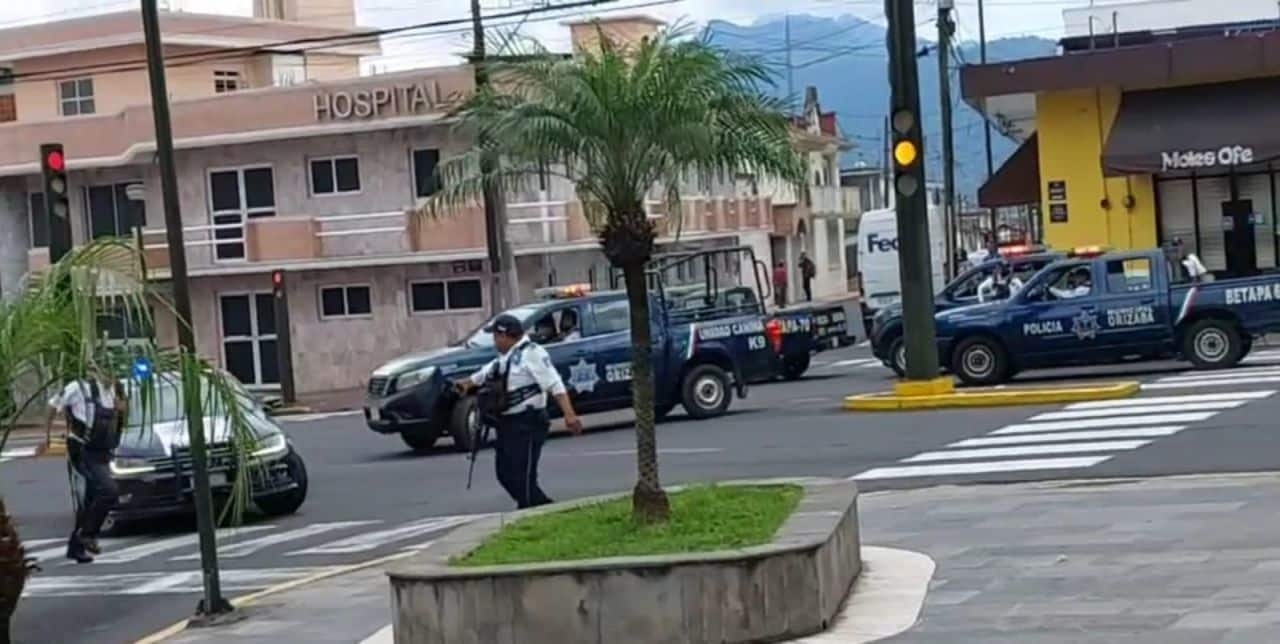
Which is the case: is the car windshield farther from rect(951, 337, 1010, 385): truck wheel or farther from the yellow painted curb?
rect(951, 337, 1010, 385): truck wheel

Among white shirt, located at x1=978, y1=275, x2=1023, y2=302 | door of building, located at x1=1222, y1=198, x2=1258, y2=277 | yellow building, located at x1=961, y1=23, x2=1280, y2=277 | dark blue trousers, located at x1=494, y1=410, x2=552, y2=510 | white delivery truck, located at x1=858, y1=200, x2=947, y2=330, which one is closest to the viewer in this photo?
dark blue trousers, located at x1=494, y1=410, x2=552, y2=510

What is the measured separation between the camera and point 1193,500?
14.3m

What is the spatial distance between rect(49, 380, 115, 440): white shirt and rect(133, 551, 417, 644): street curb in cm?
156

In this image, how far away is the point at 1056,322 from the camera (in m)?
27.0

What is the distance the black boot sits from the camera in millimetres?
17609

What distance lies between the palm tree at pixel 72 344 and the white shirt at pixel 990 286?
1797cm

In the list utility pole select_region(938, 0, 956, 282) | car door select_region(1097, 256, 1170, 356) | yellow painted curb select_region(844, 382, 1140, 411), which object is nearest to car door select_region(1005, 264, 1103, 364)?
car door select_region(1097, 256, 1170, 356)

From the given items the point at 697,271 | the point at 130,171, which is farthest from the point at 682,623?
the point at 130,171

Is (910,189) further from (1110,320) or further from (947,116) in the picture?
(947,116)

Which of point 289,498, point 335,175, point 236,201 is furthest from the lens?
point 236,201

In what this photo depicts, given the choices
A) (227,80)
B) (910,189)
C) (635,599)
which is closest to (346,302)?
(227,80)

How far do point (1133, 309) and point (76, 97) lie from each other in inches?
1362

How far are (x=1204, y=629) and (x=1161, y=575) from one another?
5.56 ft

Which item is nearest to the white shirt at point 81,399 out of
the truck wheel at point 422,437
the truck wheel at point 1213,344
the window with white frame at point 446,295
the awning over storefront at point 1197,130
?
the truck wheel at point 422,437
